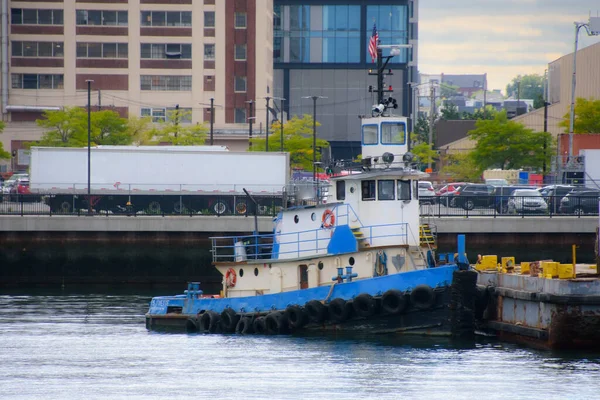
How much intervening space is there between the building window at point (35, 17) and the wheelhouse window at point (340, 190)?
62.5 metres

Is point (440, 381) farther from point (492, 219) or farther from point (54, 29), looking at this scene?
point (54, 29)

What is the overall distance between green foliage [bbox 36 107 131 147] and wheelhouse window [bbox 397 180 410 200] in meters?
48.2

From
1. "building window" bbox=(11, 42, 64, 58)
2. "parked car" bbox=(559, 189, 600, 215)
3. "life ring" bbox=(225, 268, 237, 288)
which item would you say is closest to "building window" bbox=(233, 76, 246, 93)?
"building window" bbox=(11, 42, 64, 58)

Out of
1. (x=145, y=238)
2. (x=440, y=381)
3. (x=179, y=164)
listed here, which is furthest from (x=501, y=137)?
(x=440, y=381)

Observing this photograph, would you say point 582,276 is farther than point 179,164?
No

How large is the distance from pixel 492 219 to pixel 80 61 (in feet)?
172

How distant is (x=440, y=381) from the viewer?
23.4m

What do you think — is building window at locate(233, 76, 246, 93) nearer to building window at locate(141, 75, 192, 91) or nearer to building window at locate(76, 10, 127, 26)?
building window at locate(141, 75, 192, 91)

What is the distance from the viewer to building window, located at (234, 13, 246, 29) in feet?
290

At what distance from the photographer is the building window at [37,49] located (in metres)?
87.6

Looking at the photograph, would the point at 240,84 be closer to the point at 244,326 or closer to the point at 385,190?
the point at 244,326

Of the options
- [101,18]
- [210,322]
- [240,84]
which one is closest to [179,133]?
[240,84]

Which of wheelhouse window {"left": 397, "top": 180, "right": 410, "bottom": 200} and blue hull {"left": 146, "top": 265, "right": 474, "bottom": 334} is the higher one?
wheelhouse window {"left": 397, "top": 180, "right": 410, "bottom": 200}

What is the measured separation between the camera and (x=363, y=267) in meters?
28.8
